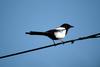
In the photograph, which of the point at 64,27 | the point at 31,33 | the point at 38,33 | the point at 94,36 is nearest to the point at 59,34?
the point at 64,27

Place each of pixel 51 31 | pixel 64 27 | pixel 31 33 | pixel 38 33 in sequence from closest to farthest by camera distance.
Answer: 1. pixel 31 33
2. pixel 38 33
3. pixel 51 31
4. pixel 64 27

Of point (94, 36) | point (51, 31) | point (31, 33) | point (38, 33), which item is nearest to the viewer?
point (94, 36)

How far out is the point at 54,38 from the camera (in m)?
2.83

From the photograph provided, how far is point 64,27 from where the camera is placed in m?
3.10

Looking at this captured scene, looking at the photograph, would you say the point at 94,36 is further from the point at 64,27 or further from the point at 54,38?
the point at 64,27

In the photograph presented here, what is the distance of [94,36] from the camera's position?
171 centimetres

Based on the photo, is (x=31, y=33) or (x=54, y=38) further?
(x=54, y=38)

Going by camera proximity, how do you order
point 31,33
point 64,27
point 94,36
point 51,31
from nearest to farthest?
1. point 94,36
2. point 31,33
3. point 51,31
4. point 64,27

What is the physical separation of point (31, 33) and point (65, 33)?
958 millimetres

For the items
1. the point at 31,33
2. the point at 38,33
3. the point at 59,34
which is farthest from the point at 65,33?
the point at 31,33

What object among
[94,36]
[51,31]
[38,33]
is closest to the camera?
[94,36]

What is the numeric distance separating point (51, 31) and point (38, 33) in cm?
58

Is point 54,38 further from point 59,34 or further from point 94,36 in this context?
point 94,36

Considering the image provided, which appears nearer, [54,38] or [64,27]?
[54,38]
